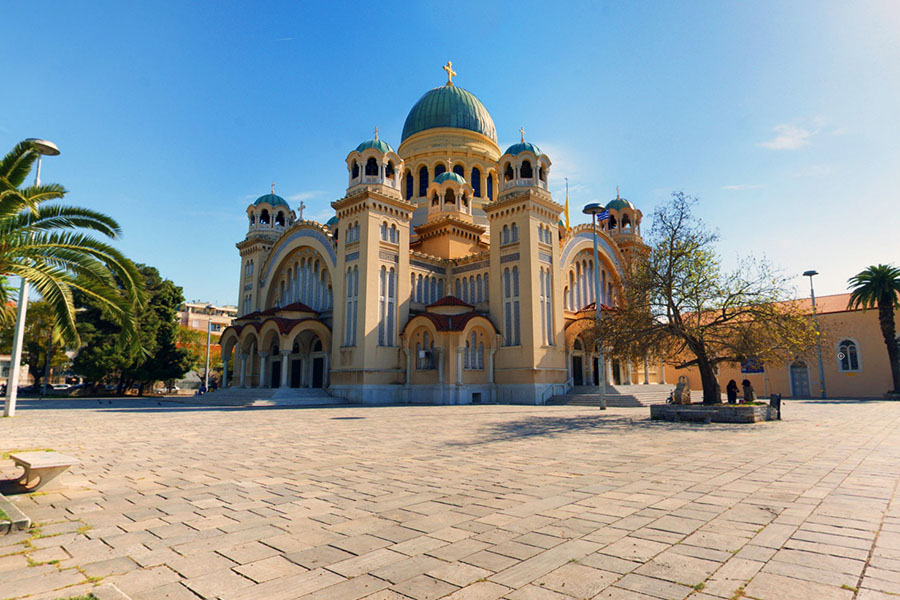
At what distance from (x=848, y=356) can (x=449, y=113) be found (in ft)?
125

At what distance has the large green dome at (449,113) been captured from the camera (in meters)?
44.4

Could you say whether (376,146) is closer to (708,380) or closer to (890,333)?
(708,380)

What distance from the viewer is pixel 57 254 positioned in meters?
11.9

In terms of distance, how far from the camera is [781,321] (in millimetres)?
17562

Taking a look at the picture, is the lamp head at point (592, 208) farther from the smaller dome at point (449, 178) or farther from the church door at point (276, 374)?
the church door at point (276, 374)

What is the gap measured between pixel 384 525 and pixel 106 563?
235 centimetres

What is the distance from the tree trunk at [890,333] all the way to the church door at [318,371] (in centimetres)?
3995

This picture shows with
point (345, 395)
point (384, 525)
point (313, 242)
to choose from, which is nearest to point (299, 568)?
point (384, 525)

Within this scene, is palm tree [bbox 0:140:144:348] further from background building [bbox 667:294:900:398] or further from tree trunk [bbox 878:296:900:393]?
tree trunk [bbox 878:296:900:393]

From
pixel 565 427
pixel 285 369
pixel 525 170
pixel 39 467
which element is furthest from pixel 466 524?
pixel 525 170

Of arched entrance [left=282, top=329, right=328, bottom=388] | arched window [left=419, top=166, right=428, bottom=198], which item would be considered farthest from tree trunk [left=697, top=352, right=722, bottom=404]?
arched window [left=419, top=166, right=428, bottom=198]

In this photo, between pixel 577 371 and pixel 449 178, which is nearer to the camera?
pixel 577 371

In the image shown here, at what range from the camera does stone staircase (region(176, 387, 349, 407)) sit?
30047mm

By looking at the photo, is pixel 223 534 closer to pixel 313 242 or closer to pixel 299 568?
pixel 299 568
